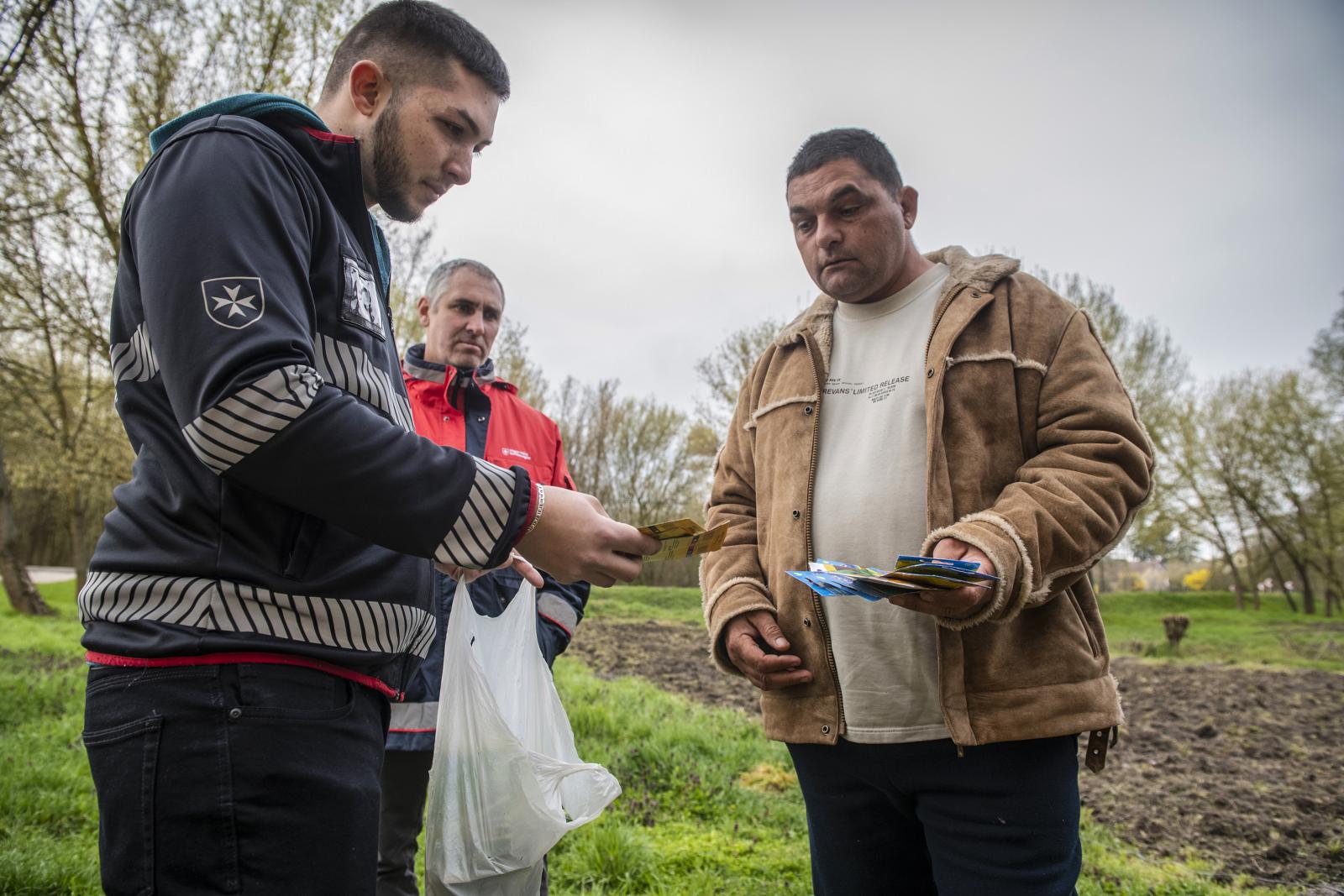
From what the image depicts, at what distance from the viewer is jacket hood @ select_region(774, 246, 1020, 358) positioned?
217 cm

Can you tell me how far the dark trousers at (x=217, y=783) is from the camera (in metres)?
1.17

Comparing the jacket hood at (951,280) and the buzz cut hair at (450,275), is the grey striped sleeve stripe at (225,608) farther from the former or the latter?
the buzz cut hair at (450,275)

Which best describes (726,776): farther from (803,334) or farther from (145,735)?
(145,735)

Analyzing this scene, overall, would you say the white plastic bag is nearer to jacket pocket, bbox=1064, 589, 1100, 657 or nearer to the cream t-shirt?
the cream t-shirt

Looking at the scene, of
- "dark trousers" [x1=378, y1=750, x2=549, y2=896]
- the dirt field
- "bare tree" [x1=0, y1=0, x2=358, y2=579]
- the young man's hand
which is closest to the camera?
the young man's hand

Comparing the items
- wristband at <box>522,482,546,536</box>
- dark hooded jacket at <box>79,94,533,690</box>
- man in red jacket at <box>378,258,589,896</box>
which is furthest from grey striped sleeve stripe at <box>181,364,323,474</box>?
man in red jacket at <box>378,258,589,896</box>

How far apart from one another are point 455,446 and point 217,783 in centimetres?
223

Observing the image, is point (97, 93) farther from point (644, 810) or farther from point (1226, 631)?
point (1226, 631)

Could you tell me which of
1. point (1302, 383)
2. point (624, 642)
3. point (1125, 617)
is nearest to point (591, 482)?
point (624, 642)

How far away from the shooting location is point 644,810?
4.71 meters

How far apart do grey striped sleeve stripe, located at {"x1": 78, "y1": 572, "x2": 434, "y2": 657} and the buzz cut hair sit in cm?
243

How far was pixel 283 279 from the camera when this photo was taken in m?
1.27

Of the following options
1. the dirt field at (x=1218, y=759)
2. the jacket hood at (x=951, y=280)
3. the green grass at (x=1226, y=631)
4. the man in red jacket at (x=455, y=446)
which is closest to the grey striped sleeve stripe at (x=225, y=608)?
the man in red jacket at (x=455, y=446)

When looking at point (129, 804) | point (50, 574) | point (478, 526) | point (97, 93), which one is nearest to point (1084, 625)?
point (478, 526)
